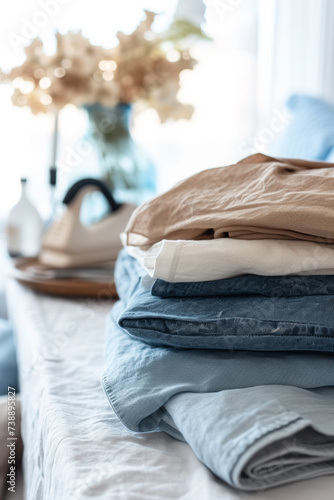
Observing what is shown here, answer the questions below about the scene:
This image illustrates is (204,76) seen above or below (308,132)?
above

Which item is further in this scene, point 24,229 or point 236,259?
point 24,229

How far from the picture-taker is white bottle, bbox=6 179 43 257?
1.31m

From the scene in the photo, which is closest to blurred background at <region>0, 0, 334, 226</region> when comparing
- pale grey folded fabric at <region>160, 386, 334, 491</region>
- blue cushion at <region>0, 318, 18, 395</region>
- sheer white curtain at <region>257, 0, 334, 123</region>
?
sheer white curtain at <region>257, 0, 334, 123</region>

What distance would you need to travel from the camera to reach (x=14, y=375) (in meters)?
1.04

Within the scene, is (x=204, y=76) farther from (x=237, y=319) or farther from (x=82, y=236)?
(x=237, y=319)

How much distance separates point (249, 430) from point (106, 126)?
3.23 feet

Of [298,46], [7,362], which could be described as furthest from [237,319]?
[298,46]

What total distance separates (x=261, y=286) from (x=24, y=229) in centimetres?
84

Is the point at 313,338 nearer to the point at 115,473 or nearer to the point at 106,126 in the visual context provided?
the point at 115,473

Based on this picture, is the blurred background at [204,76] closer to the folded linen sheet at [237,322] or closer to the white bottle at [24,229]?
the white bottle at [24,229]

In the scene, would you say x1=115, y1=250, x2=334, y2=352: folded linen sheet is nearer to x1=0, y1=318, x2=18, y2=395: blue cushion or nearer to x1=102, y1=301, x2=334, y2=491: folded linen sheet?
x1=102, y1=301, x2=334, y2=491: folded linen sheet

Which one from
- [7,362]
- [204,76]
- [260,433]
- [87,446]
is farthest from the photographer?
[204,76]

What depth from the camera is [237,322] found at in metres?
0.55

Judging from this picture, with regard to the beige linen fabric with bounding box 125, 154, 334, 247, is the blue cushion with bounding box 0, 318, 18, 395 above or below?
below
